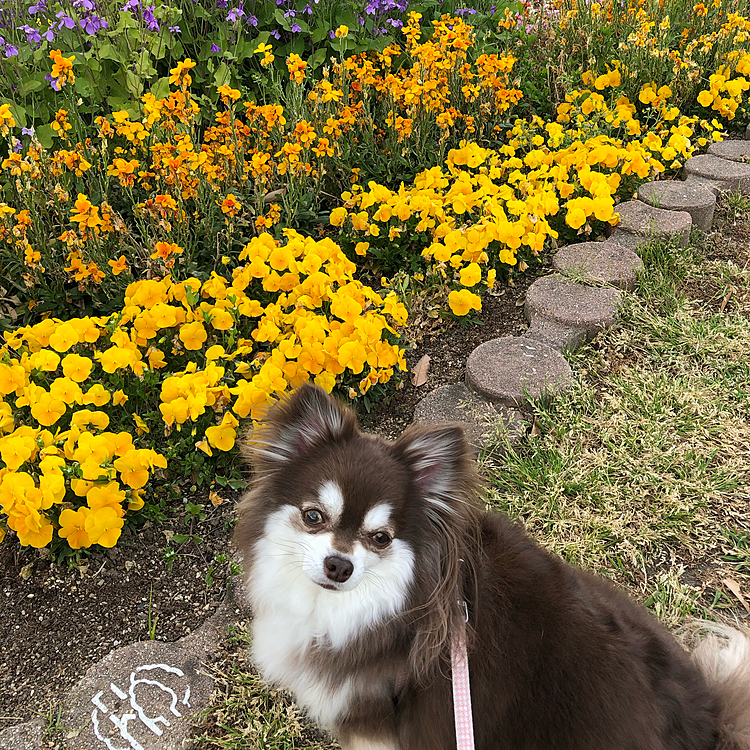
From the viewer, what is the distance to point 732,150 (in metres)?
5.05

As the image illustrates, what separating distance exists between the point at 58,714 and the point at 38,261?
198 cm

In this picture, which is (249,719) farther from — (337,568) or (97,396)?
(97,396)

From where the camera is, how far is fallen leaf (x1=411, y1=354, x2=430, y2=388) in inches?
130

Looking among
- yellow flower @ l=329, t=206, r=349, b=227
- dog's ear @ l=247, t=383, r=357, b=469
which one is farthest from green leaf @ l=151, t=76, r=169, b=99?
dog's ear @ l=247, t=383, r=357, b=469

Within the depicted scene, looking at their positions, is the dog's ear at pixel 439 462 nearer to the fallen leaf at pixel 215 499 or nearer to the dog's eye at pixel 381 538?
the dog's eye at pixel 381 538

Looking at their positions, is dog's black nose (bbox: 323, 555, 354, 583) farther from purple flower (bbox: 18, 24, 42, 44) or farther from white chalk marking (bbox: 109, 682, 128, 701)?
purple flower (bbox: 18, 24, 42, 44)

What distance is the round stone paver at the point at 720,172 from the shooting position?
4.68 m

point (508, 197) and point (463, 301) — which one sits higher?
point (508, 197)

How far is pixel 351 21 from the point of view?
463 cm

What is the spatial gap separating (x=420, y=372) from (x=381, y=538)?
1726mm

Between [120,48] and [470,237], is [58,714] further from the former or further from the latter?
[120,48]

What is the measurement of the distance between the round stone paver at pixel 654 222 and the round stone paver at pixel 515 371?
4.17 ft

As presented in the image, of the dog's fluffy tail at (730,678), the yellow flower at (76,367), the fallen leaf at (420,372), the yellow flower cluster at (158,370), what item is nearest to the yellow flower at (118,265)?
the yellow flower cluster at (158,370)

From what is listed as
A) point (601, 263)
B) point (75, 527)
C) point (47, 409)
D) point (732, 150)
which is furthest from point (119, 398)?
point (732, 150)
